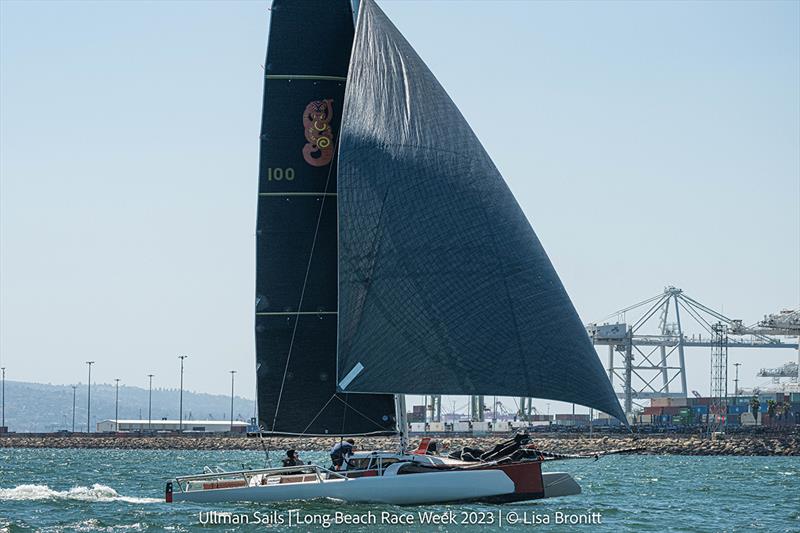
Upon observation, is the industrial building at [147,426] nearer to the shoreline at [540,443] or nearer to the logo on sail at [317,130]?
the shoreline at [540,443]

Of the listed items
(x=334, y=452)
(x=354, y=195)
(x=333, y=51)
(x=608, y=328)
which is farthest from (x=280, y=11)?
(x=608, y=328)

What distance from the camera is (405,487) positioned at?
82.6ft

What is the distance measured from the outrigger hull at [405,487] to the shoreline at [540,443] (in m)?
33.5

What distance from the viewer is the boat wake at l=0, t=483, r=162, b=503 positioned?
31.4m

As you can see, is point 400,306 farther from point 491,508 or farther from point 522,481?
point 491,508

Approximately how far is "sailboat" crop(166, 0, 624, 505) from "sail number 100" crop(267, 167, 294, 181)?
489mm

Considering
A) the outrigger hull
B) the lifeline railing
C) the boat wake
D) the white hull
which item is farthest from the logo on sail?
the boat wake

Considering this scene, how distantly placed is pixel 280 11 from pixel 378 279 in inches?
265

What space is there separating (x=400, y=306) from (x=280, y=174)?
4852mm

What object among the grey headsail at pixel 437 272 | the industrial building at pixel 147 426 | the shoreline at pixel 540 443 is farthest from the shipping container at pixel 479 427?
the grey headsail at pixel 437 272

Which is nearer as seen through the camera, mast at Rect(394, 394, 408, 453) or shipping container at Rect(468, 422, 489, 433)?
mast at Rect(394, 394, 408, 453)

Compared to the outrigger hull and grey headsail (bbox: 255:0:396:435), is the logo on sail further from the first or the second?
the outrigger hull

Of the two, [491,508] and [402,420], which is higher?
[402,420]

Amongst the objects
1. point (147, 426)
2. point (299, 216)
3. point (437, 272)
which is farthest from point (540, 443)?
point (147, 426)
